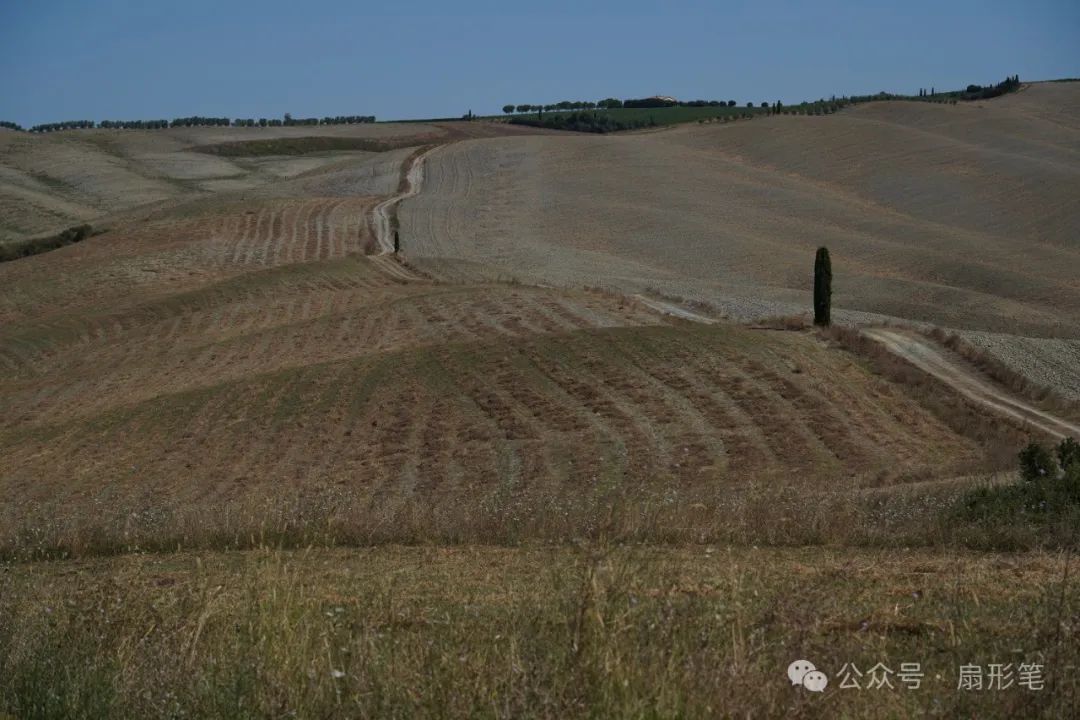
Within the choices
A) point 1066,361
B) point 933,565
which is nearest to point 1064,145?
point 1066,361

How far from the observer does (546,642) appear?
6.13 metres

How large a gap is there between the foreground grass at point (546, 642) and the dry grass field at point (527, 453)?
1.2 inches

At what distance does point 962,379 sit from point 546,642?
27.5 meters

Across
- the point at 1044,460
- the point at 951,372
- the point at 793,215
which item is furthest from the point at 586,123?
the point at 1044,460

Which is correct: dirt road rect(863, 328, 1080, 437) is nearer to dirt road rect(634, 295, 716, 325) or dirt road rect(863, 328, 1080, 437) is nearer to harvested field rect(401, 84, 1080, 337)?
harvested field rect(401, 84, 1080, 337)

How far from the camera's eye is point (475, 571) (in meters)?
8.96

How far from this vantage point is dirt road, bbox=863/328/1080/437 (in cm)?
2755

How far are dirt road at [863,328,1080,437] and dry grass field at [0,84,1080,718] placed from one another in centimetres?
29

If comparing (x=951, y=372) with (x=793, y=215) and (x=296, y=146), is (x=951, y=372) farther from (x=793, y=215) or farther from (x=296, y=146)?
(x=296, y=146)

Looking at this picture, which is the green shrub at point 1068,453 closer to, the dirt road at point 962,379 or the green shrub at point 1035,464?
the green shrub at point 1035,464

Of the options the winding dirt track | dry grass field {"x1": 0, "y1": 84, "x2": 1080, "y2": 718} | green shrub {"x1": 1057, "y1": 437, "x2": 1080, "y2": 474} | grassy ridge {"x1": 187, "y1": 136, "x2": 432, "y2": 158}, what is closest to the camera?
dry grass field {"x1": 0, "y1": 84, "x2": 1080, "y2": 718}

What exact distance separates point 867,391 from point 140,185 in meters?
94.2

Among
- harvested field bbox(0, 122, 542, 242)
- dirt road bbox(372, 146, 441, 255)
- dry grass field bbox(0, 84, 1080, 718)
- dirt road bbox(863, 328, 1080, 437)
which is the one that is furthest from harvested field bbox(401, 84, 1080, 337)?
harvested field bbox(0, 122, 542, 242)

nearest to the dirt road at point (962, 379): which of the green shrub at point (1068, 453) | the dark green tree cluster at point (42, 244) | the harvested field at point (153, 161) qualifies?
the green shrub at point (1068, 453)
